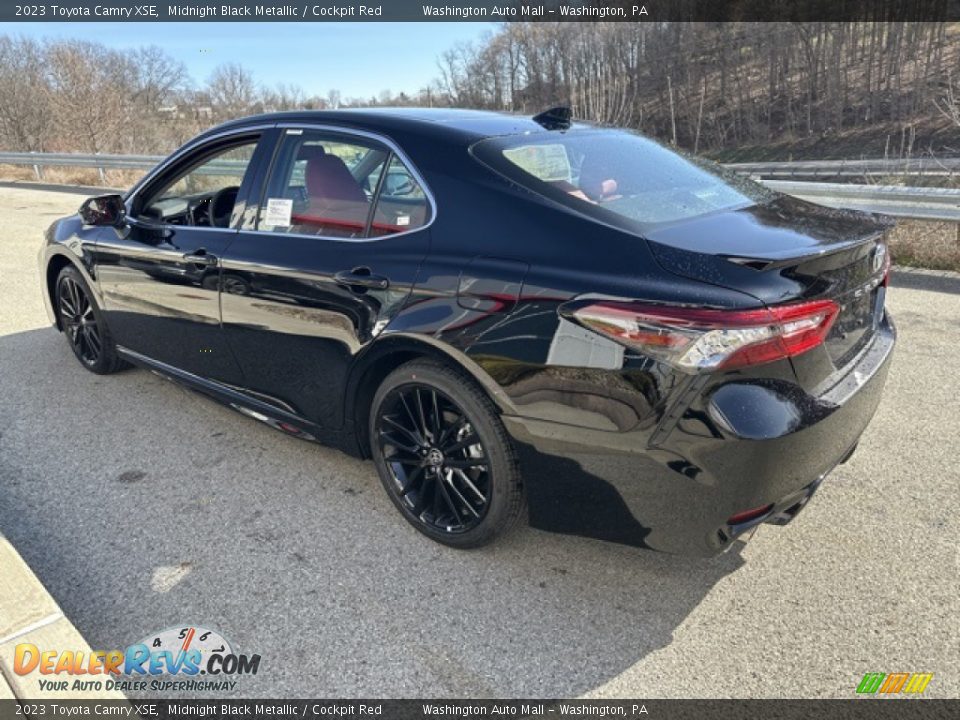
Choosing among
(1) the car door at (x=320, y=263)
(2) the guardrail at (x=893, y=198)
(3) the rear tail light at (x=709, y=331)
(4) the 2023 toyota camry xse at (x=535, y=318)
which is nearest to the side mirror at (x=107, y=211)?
(4) the 2023 toyota camry xse at (x=535, y=318)

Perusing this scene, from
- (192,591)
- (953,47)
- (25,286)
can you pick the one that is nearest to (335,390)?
(192,591)

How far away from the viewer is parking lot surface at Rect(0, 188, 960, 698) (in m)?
2.16

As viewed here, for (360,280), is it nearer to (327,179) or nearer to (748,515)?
(327,179)

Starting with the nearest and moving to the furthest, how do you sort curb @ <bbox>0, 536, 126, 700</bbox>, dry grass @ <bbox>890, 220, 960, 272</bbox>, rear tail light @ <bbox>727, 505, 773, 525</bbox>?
curb @ <bbox>0, 536, 126, 700</bbox> < rear tail light @ <bbox>727, 505, 773, 525</bbox> < dry grass @ <bbox>890, 220, 960, 272</bbox>

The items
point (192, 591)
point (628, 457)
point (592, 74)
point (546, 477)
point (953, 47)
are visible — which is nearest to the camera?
point (628, 457)

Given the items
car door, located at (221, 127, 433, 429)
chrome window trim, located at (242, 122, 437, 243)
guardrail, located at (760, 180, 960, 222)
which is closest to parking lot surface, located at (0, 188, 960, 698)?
car door, located at (221, 127, 433, 429)

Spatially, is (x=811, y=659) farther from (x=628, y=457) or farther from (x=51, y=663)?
(x=51, y=663)

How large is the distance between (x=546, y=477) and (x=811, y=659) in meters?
1.01

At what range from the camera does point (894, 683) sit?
2.07 metres

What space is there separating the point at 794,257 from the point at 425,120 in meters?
1.63

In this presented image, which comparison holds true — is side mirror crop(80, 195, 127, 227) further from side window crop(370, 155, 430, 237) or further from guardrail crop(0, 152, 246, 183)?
guardrail crop(0, 152, 246, 183)

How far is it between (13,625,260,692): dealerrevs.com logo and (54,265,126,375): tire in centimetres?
272

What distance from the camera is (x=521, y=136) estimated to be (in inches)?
113

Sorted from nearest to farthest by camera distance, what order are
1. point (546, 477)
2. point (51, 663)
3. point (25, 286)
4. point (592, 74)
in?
point (51, 663), point (546, 477), point (25, 286), point (592, 74)
